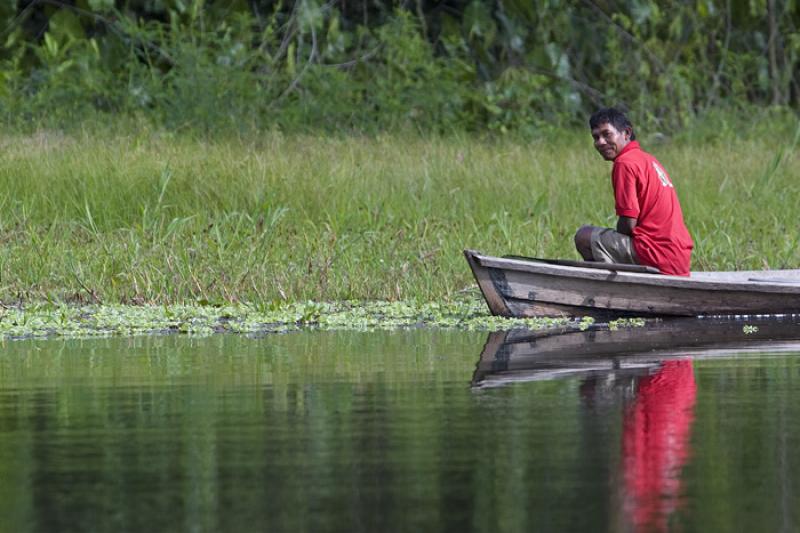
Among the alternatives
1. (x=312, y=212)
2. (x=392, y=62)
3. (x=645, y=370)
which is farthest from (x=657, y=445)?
(x=392, y=62)

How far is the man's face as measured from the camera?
10.3 m

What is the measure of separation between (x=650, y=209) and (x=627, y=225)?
0.55ft

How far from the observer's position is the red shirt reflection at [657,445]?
453 cm

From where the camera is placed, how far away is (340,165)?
14508 millimetres

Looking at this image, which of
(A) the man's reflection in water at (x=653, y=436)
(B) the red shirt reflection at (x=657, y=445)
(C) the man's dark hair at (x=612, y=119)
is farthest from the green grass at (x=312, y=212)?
(B) the red shirt reflection at (x=657, y=445)

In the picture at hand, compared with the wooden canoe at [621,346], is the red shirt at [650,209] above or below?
above

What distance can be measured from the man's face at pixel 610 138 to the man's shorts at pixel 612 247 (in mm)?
527

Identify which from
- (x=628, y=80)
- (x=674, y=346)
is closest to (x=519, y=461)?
(x=674, y=346)

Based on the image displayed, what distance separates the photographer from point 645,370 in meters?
7.57

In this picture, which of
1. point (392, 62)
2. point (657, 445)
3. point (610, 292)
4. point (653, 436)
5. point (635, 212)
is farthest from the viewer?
point (392, 62)

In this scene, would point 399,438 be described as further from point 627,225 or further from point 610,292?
point 627,225

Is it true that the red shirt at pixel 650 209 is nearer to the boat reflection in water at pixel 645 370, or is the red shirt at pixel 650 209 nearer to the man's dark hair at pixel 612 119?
the man's dark hair at pixel 612 119

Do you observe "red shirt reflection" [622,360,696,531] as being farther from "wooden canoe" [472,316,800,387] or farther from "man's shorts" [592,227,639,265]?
"man's shorts" [592,227,639,265]

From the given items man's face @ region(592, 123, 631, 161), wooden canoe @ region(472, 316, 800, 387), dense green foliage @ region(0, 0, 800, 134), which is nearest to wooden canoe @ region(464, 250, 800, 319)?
wooden canoe @ region(472, 316, 800, 387)
